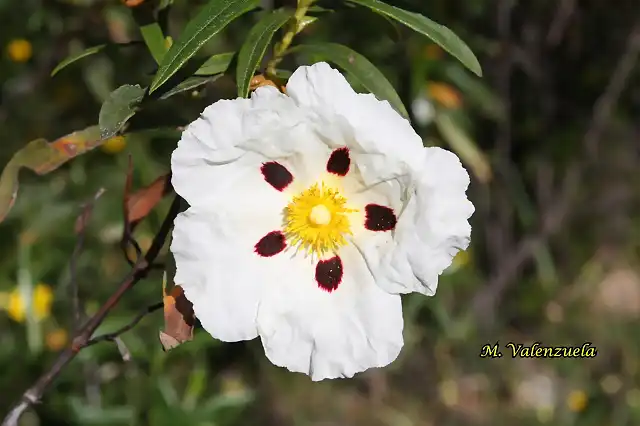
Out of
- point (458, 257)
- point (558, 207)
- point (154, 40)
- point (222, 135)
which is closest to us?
point (222, 135)

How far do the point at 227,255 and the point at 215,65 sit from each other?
306 millimetres

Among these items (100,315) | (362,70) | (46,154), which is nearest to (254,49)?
(362,70)

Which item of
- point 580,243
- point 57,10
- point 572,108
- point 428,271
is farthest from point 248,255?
point 580,243

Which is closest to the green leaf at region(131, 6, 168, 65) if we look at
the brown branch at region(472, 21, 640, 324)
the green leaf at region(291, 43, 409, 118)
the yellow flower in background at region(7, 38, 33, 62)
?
the green leaf at region(291, 43, 409, 118)

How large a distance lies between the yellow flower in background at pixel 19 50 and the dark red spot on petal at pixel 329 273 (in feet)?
5.90

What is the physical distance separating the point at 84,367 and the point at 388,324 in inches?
61.7

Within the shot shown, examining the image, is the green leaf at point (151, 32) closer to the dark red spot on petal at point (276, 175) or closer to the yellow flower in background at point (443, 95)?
the dark red spot on petal at point (276, 175)

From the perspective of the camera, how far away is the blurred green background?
227 cm

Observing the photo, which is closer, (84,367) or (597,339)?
(84,367)

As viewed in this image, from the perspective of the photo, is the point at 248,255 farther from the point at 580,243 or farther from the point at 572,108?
the point at 580,243

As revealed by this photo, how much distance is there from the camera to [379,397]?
327cm

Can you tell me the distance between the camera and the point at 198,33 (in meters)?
0.97

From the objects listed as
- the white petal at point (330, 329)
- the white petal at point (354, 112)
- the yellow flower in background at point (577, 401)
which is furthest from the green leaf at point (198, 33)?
the yellow flower in background at point (577, 401)

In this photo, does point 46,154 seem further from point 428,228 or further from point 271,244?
point 428,228
